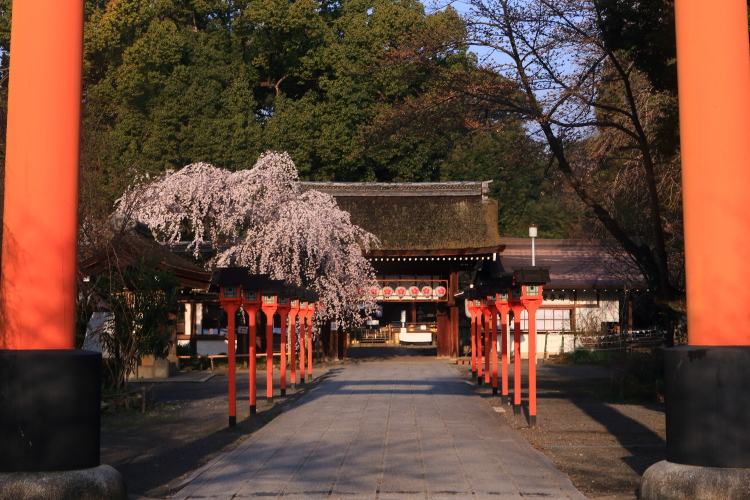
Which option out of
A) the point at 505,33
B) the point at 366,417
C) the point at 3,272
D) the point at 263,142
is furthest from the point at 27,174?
the point at 263,142

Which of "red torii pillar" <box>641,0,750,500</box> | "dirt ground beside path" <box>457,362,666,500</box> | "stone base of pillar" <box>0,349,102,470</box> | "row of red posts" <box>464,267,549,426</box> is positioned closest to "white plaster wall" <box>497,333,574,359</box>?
"dirt ground beside path" <box>457,362,666,500</box>

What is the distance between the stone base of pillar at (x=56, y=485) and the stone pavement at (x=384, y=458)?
50.2 inches

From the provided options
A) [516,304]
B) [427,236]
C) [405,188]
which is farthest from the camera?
[405,188]

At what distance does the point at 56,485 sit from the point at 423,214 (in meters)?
27.1

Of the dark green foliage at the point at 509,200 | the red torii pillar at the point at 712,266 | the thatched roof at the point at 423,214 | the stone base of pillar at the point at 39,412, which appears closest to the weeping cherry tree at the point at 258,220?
the thatched roof at the point at 423,214

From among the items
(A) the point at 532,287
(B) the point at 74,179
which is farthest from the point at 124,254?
(B) the point at 74,179

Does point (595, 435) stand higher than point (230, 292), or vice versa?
point (230, 292)

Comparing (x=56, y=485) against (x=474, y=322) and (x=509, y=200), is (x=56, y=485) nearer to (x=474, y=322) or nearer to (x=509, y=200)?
(x=474, y=322)

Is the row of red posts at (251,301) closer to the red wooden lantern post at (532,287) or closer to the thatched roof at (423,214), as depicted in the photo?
the red wooden lantern post at (532,287)

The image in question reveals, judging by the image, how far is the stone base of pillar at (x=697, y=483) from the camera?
5.44m

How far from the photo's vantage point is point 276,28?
128 feet

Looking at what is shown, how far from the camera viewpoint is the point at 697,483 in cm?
552

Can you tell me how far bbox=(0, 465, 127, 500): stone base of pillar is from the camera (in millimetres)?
5477

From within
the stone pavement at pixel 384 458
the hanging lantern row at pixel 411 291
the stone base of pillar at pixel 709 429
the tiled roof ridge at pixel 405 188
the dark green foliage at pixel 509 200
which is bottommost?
the stone pavement at pixel 384 458
